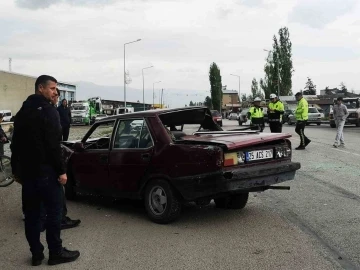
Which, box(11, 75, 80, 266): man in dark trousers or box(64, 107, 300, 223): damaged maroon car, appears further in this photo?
box(64, 107, 300, 223): damaged maroon car

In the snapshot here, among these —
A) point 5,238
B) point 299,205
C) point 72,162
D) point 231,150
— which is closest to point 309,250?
point 231,150

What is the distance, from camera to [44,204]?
435cm

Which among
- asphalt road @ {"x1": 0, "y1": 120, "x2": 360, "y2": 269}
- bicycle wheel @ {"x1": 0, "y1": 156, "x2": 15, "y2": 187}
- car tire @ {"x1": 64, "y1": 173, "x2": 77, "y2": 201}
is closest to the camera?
asphalt road @ {"x1": 0, "y1": 120, "x2": 360, "y2": 269}

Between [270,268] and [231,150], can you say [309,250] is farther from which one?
[231,150]

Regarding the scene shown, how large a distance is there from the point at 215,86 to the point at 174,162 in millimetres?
116415

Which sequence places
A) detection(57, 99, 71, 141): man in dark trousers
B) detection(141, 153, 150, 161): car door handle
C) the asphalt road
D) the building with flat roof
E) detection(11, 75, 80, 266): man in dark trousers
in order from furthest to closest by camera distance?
the building with flat roof < detection(57, 99, 71, 141): man in dark trousers < detection(141, 153, 150, 161): car door handle < the asphalt road < detection(11, 75, 80, 266): man in dark trousers

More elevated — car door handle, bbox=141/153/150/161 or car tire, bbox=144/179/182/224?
car door handle, bbox=141/153/150/161

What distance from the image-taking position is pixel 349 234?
16.6 ft

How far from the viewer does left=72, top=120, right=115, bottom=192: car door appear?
21.1ft

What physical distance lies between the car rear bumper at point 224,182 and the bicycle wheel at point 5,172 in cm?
485

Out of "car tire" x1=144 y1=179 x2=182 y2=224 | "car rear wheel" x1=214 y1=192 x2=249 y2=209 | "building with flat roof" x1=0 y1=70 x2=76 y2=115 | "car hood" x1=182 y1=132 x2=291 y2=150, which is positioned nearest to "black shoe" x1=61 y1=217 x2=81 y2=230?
"car tire" x1=144 y1=179 x2=182 y2=224

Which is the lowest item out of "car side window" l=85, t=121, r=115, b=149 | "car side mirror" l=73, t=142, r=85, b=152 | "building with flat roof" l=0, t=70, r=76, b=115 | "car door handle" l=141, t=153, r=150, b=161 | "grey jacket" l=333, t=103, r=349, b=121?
"car door handle" l=141, t=153, r=150, b=161

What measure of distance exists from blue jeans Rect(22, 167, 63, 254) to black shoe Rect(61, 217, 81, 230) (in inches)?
49.8

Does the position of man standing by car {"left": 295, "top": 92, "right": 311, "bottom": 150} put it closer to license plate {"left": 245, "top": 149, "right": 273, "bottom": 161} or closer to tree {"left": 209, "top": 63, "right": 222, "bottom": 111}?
license plate {"left": 245, "top": 149, "right": 273, "bottom": 161}
